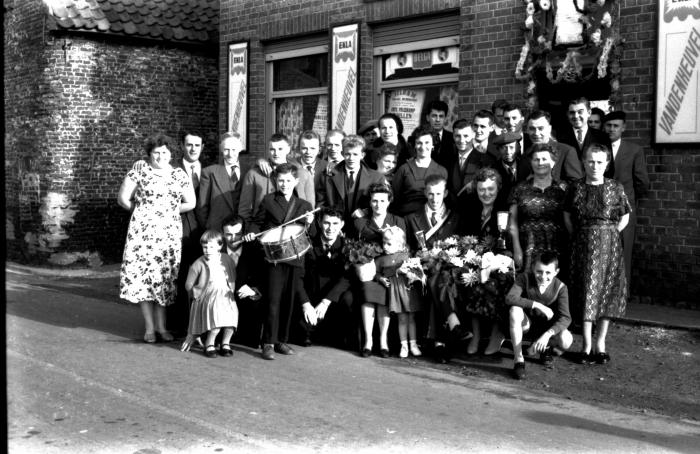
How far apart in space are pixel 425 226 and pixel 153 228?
2.60 m

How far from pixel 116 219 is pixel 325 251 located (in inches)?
358

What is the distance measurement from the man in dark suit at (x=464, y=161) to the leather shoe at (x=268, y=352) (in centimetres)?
228

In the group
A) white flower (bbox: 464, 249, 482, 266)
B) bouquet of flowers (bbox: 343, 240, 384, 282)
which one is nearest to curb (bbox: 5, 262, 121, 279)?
bouquet of flowers (bbox: 343, 240, 384, 282)

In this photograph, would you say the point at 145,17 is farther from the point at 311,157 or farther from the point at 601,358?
the point at 601,358

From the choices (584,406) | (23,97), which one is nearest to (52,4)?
(23,97)

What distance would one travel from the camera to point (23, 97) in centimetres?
1677

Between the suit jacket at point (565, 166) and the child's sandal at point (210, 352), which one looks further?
the suit jacket at point (565, 166)

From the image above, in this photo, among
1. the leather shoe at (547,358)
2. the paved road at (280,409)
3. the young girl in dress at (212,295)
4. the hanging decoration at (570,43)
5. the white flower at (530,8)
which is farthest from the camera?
the white flower at (530,8)

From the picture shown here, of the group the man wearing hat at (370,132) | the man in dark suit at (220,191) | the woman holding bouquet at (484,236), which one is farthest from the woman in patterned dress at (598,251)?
the man in dark suit at (220,191)

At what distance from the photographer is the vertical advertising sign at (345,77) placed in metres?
13.5

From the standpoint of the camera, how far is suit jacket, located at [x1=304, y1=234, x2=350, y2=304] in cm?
847

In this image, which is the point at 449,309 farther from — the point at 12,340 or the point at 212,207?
the point at 12,340

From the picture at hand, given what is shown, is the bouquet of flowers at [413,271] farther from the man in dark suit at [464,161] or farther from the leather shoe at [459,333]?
the man in dark suit at [464,161]

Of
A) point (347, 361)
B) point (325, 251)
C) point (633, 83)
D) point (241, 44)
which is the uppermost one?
point (241, 44)
